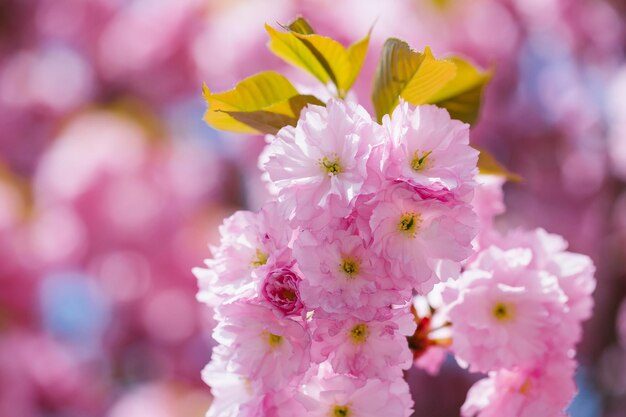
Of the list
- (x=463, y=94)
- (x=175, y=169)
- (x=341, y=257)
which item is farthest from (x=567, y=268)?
(x=175, y=169)

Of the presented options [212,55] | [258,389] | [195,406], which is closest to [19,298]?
[195,406]

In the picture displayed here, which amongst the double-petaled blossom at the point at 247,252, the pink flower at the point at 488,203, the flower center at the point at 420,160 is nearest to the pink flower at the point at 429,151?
the flower center at the point at 420,160

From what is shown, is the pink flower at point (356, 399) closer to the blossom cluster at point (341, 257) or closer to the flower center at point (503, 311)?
the blossom cluster at point (341, 257)

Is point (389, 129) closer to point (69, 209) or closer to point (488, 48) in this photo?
point (488, 48)

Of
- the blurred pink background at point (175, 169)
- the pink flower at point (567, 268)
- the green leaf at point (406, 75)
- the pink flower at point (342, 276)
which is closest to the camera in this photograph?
the pink flower at point (342, 276)

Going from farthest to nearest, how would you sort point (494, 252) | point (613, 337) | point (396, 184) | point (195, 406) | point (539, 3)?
1. point (539, 3)
2. point (195, 406)
3. point (613, 337)
4. point (494, 252)
5. point (396, 184)
